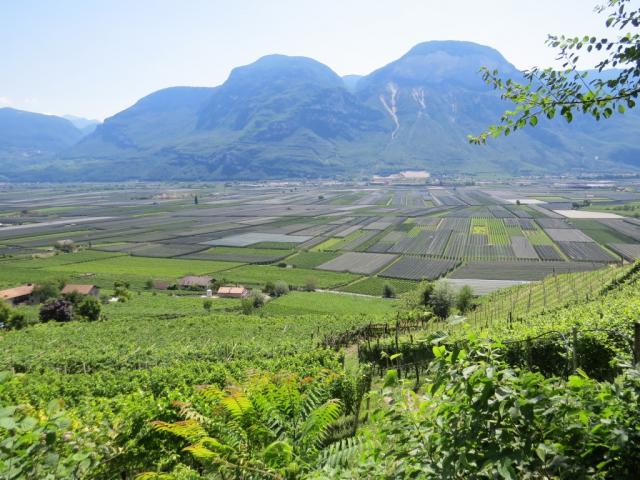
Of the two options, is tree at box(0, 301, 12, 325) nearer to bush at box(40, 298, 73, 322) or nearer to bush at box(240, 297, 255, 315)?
bush at box(40, 298, 73, 322)

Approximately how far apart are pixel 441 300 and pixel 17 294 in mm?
69459

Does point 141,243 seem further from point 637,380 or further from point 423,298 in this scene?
point 637,380

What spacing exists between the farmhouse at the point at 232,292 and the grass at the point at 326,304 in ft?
27.5

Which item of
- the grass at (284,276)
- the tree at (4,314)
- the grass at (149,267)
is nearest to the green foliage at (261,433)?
the tree at (4,314)

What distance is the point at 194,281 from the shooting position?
7988cm

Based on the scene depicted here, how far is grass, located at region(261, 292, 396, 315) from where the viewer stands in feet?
198

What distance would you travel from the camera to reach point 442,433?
3430 mm

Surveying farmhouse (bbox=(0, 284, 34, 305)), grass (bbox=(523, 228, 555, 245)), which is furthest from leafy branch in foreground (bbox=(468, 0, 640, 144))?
grass (bbox=(523, 228, 555, 245))

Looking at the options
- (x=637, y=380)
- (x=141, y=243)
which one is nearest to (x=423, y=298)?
(x=637, y=380)

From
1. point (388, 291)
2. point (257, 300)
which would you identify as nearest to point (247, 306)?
point (257, 300)

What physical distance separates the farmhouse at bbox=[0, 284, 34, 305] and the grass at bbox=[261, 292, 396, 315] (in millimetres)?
42921

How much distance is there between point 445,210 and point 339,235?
65503 millimetres

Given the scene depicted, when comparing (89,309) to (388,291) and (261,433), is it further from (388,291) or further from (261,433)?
(261,433)

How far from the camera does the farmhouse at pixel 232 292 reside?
2837 inches
